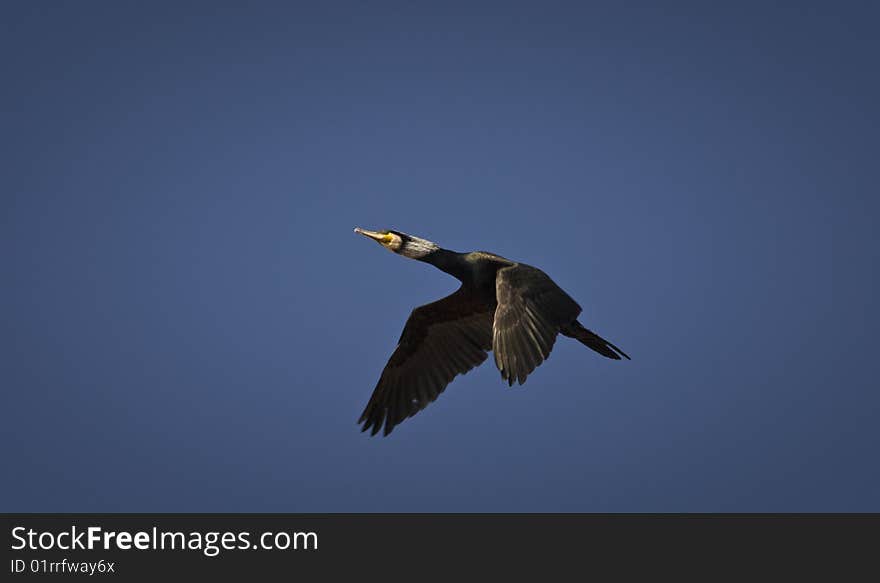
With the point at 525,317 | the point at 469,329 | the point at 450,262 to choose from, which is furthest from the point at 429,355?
the point at 525,317

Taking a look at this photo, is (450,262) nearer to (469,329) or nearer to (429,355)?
(469,329)

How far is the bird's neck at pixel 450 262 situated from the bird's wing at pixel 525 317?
98cm

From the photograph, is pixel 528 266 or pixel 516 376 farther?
Answer: pixel 528 266

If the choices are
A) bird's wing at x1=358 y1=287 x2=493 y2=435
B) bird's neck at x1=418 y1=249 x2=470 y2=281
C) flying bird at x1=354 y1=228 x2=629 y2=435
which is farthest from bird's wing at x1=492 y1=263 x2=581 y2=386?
bird's wing at x1=358 y1=287 x2=493 y2=435

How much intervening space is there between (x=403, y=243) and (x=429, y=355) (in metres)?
1.81

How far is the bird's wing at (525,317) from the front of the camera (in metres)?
11.0

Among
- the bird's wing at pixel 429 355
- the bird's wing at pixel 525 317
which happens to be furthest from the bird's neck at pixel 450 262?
the bird's wing at pixel 525 317

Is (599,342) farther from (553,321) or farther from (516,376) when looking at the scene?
(516,376)

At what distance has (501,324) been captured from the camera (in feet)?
37.4

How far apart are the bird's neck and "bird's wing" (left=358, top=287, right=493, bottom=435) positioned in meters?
0.61

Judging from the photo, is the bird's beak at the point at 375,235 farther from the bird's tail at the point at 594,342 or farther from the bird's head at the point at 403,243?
the bird's tail at the point at 594,342

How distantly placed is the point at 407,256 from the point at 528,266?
199 cm
